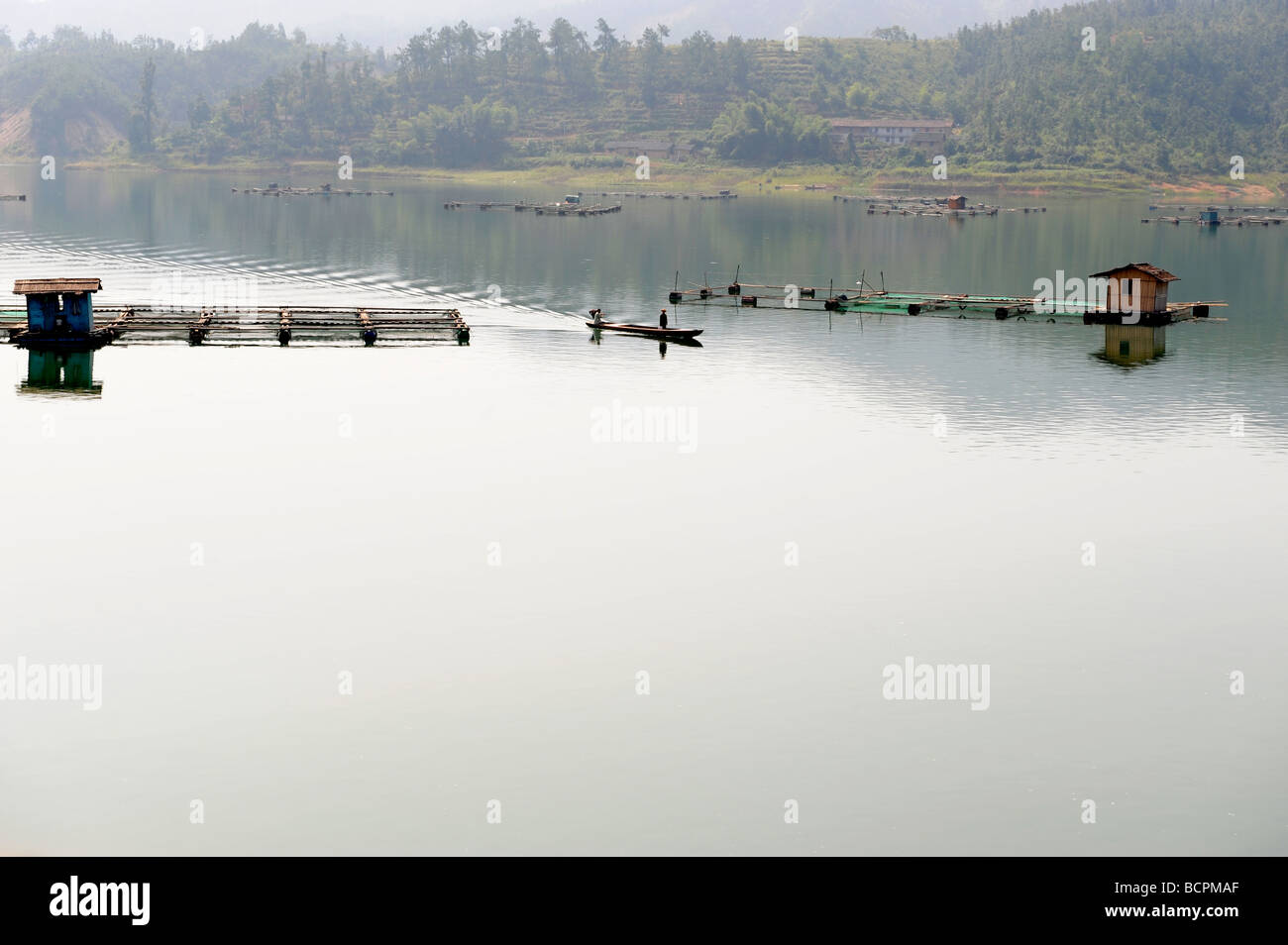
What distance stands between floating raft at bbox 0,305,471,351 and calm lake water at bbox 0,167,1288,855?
247cm

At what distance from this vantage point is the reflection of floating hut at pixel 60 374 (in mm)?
71625

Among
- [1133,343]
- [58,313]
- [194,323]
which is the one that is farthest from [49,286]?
[1133,343]

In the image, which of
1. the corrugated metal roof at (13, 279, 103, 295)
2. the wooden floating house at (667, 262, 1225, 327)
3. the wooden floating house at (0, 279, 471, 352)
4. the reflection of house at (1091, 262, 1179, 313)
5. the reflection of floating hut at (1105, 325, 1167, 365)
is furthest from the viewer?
the wooden floating house at (667, 262, 1225, 327)

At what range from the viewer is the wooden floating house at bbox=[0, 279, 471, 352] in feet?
259

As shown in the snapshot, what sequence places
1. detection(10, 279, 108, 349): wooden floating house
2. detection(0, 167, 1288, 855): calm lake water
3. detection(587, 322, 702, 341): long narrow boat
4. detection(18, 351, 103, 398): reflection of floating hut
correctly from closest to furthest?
detection(0, 167, 1288, 855): calm lake water → detection(18, 351, 103, 398): reflection of floating hut → detection(10, 279, 108, 349): wooden floating house → detection(587, 322, 702, 341): long narrow boat

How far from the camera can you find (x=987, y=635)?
136 feet

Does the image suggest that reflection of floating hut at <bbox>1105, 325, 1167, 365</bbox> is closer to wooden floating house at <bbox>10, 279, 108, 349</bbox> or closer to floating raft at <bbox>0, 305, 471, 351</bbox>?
floating raft at <bbox>0, 305, 471, 351</bbox>

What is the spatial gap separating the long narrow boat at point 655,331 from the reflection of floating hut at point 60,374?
1147 inches

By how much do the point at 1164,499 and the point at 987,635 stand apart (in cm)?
1702

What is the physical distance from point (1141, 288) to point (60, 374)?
208 ft

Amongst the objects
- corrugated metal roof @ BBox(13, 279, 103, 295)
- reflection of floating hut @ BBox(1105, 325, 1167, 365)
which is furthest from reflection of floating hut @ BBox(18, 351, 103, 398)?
reflection of floating hut @ BBox(1105, 325, 1167, 365)

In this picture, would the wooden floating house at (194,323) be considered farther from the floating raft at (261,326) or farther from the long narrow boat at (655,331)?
the long narrow boat at (655,331)

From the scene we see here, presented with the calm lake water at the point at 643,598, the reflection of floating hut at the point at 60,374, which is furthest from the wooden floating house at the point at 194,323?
the calm lake water at the point at 643,598
